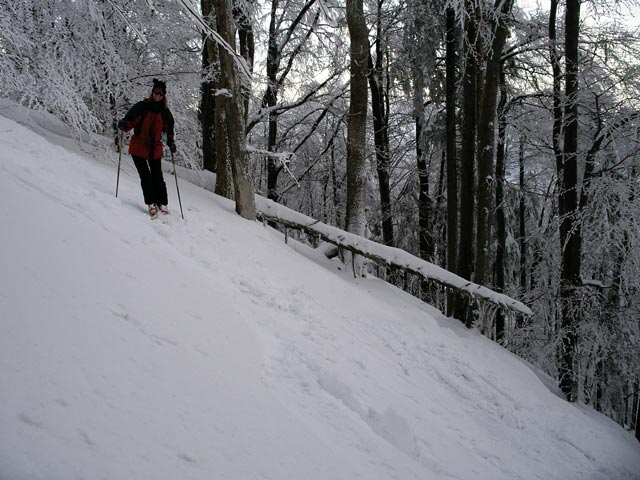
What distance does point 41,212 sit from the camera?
12.4ft

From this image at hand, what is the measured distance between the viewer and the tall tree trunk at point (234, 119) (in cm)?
735

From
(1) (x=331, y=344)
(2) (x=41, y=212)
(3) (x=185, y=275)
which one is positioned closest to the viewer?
(2) (x=41, y=212)

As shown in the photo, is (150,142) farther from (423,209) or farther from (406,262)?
(423,209)

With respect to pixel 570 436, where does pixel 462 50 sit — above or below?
above

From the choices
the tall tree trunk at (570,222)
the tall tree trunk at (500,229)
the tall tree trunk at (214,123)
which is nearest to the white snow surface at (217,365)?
the tall tree trunk at (570,222)

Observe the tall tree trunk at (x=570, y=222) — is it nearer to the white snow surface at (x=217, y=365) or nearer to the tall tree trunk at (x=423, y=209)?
the white snow surface at (x=217, y=365)

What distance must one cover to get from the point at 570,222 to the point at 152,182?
317 inches

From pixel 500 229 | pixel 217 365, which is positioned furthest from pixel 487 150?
pixel 217 365

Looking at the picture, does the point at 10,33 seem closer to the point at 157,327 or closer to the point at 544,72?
the point at 157,327

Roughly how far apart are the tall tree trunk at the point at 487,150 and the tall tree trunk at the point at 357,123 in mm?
2502

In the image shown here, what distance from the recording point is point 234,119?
25.8ft

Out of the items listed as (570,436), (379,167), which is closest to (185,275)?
(570,436)

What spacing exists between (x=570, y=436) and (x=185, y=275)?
6.11m

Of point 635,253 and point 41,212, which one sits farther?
point 635,253
